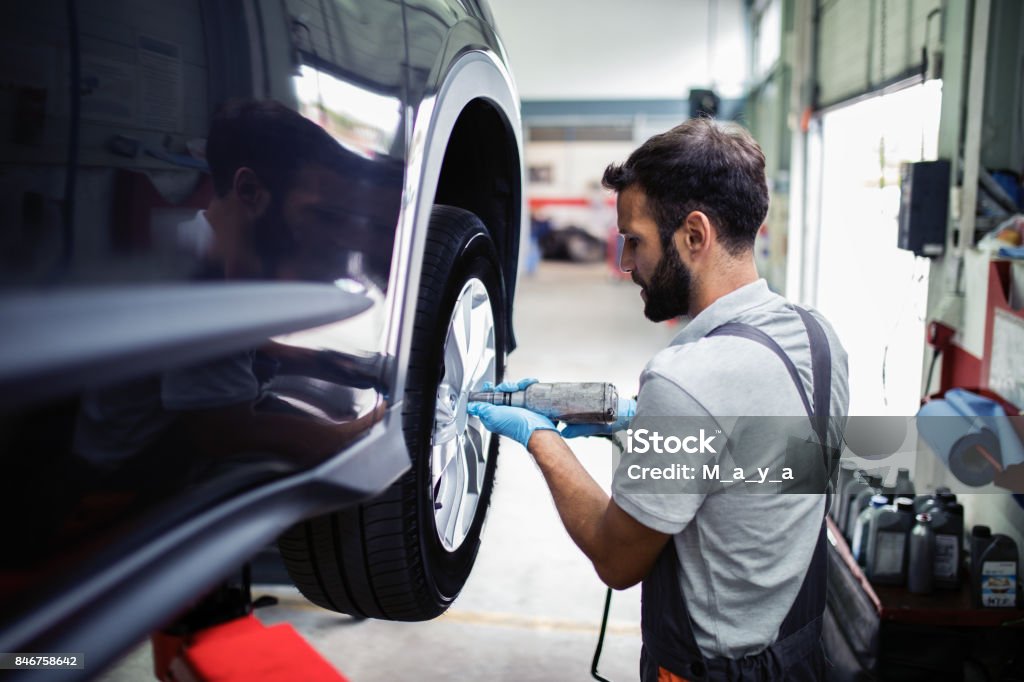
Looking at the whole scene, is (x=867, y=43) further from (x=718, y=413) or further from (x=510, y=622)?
(x=718, y=413)

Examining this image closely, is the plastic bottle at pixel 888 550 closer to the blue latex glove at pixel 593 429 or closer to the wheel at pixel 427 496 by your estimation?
the blue latex glove at pixel 593 429

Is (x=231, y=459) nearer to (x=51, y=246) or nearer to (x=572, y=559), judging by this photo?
(x=51, y=246)

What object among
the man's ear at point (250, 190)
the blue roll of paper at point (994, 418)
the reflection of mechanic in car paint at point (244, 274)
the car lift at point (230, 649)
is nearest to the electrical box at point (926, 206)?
the blue roll of paper at point (994, 418)

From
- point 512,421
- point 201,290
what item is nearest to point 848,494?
point 512,421

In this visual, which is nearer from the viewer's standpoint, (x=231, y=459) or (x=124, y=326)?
(x=124, y=326)

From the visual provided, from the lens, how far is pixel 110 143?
61cm

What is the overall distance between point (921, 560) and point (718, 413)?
5.29ft

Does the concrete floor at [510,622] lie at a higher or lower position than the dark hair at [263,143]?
lower

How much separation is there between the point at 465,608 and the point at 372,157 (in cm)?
260

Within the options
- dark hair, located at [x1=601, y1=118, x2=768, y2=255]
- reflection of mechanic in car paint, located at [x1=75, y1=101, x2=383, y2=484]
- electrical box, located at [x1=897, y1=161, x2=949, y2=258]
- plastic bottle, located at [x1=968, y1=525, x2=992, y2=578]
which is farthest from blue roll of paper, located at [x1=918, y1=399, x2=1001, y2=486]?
reflection of mechanic in car paint, located at [x1=75, y1=101, x2=383, y2=484]

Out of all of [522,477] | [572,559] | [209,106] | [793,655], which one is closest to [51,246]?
[209,106]

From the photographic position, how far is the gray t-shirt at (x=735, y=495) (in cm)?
135

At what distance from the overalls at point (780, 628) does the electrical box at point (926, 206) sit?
2.06 metres

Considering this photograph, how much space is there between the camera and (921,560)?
2.56 metres
